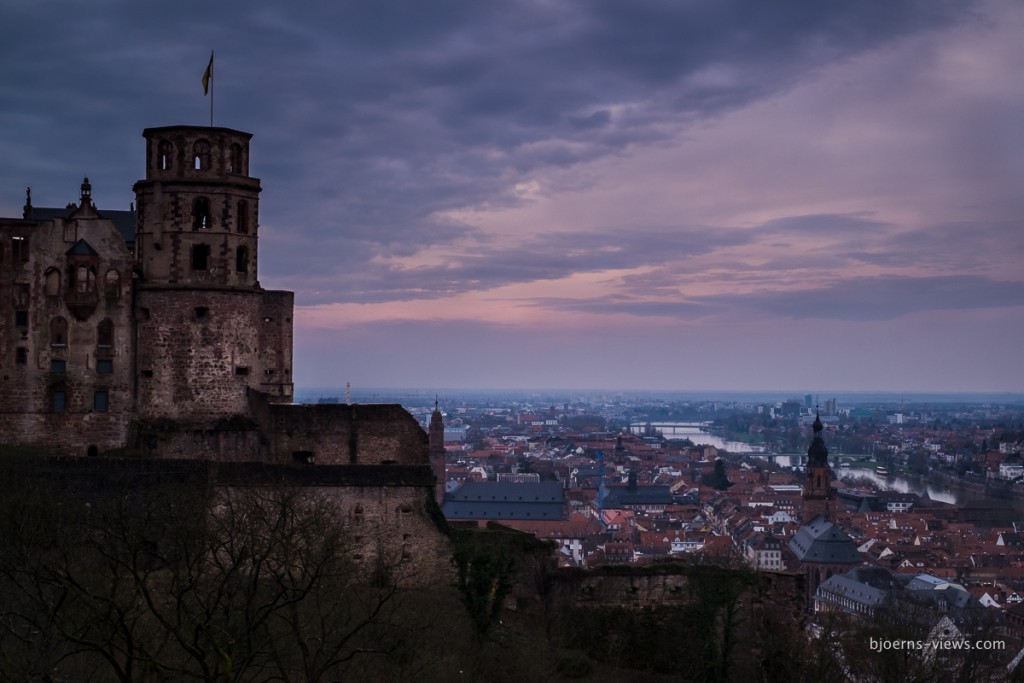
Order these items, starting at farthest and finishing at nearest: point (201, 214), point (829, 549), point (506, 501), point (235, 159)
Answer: point (506, 501), point (829, 549), point (235, 159), point (201, 214)

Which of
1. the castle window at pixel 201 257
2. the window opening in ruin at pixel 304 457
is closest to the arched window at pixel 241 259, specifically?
the castle window at pixel 201 257

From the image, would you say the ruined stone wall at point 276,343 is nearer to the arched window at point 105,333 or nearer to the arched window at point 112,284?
the arched window at point 112,284

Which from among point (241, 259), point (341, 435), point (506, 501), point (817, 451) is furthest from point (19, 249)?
point (817, 451)

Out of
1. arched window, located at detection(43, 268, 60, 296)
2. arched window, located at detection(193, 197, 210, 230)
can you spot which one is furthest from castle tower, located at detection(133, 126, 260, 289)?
arched window, located at detection(43, 268, 60, 296)

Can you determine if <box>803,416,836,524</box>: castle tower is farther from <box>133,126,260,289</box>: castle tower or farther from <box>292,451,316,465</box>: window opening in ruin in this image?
<box>133,126,260,289</box>: castle tower

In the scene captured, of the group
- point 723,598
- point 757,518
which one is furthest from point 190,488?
point 757,518

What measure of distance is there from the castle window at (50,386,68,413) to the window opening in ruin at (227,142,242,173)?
926 centimetres

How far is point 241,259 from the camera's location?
43688 millimetres

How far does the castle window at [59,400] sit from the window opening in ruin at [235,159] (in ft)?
30.4

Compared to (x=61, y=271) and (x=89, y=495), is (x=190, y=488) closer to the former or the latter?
(x=89, y=495)

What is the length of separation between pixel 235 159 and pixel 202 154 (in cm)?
Answer: 114

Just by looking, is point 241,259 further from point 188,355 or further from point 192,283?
point 188,355

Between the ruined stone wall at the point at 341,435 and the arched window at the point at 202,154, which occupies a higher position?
the arched window at the point at 202,154

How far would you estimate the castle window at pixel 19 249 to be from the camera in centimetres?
4250
